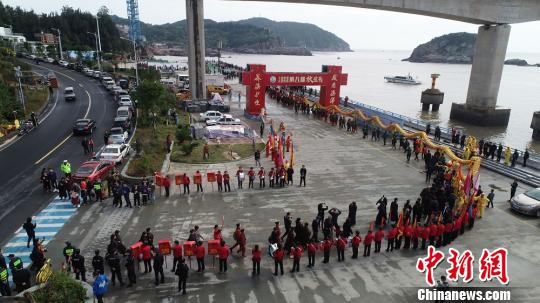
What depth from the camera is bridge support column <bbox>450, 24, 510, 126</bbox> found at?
45625 mm

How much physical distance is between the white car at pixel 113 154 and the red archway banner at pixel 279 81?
741 inches

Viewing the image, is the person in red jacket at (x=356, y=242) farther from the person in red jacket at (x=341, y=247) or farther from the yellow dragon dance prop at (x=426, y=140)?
the yellow dragon dance prop at (x=426, y=140)

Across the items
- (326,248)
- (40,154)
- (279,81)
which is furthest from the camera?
(279,81)

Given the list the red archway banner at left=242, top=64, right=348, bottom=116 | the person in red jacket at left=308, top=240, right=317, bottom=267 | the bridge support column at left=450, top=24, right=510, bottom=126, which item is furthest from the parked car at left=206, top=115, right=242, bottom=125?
the bridge support column at left=450, top=24, right=510, bottom=126

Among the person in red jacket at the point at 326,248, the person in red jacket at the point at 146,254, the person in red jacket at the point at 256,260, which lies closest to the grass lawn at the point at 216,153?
the person in red jacket at the point at 146,254

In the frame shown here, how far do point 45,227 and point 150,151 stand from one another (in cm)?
1066

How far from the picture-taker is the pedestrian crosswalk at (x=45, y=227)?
14.3m

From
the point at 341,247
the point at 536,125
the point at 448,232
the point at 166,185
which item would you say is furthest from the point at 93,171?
the point at 536,125

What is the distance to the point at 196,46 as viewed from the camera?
49594 mm

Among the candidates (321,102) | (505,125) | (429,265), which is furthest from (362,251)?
(505,125)

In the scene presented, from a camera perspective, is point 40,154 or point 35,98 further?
point 35,98

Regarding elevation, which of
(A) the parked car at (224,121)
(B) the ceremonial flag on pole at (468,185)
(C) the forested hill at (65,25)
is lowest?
(A) the parked car at (224,121)

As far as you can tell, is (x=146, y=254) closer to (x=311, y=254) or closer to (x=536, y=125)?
(x=311, y=254)

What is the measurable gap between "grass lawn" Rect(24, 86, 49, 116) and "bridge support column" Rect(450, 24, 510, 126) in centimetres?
5123
